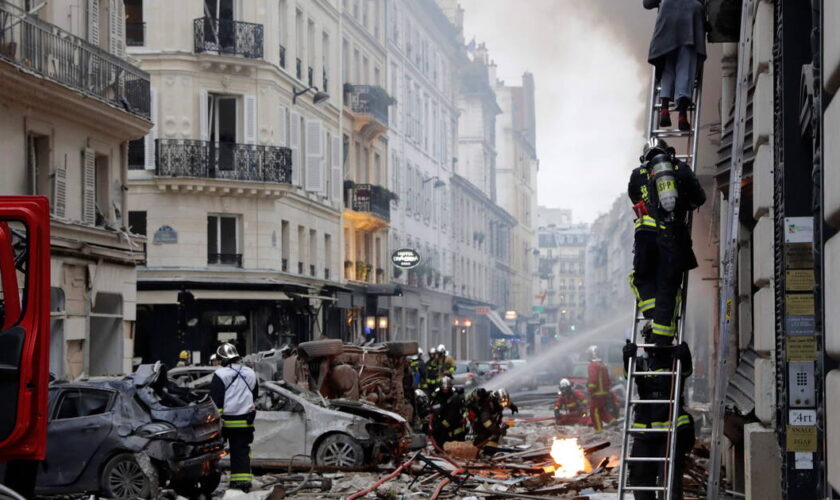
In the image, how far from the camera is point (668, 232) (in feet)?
30.7

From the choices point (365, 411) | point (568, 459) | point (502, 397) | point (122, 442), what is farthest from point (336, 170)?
point (122, 442)

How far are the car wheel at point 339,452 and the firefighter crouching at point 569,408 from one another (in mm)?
11542

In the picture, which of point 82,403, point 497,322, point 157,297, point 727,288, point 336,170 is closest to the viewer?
point 727,288

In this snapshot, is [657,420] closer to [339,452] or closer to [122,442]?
[122,442]

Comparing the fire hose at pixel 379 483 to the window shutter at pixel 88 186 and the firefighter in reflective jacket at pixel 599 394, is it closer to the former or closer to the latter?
the firefighter in reflective jacket at pixel 599 394

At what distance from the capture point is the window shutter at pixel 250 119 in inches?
1483

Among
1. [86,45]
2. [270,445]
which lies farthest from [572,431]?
[86,45]

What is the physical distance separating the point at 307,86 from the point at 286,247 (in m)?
5.72

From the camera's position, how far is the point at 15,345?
9195 millimetres

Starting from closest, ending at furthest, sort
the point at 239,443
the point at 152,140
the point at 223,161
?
the point at 239,443 < the point at 152,140 < the point at 223,161

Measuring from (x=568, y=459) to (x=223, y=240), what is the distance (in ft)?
71.1

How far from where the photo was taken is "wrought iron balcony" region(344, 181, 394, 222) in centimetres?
4766

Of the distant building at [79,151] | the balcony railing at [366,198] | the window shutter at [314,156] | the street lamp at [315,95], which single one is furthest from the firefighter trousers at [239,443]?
the balcony railing at [366,198]

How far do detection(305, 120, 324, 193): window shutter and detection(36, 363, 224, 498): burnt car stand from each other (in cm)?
2637
